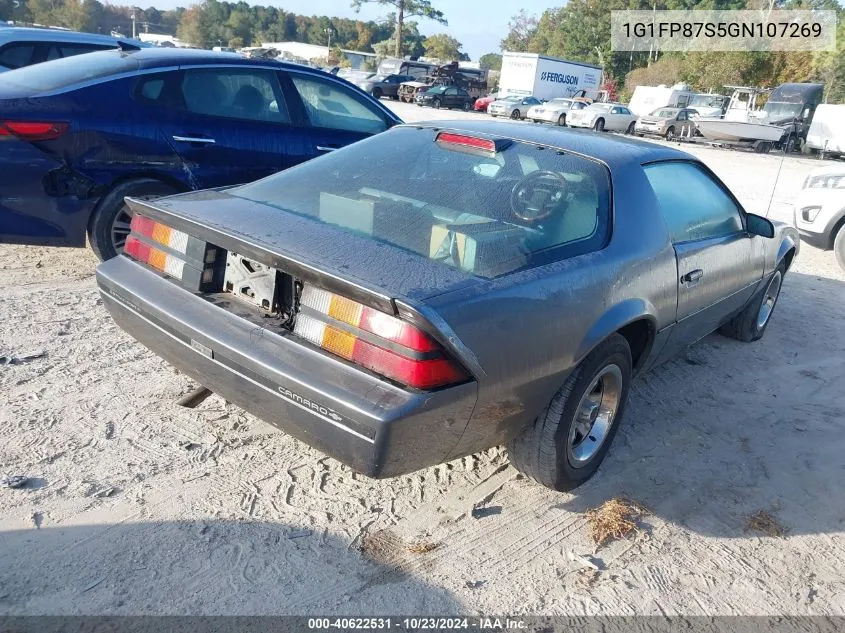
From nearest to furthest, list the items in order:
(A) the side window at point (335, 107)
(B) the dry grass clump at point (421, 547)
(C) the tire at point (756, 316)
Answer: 1. (B) the dry grass clump at point (421, 547)
2. (C) the tire at point (756, 316)
3. (A) the side window at point (335, 107)

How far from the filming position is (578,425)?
3051 mm

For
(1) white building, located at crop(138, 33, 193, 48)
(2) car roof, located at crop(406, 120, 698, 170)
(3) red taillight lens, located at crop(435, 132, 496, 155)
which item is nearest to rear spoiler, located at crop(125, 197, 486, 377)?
(3) red taillight lens, located at crop(435, 132, 496, 155)

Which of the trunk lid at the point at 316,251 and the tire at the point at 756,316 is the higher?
the trunk lid at the point at 316,251

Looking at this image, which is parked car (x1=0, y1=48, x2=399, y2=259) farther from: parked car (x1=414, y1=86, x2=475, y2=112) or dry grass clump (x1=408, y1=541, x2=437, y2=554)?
parked car (x1=414, y1=86, x2=475, y2=112)

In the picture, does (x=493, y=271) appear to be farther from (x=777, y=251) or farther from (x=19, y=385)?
(x=777, y=251)

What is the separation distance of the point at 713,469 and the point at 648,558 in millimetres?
884

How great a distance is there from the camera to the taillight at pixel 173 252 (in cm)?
273

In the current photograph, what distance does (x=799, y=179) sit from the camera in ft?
55.5

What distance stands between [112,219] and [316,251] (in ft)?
9.01

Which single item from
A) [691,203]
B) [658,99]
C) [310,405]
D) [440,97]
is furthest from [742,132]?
[310,405]

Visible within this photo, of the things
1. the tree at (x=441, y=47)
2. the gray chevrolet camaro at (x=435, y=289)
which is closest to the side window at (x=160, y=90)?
the gray chevrolet camaro at (x=435, y=289)

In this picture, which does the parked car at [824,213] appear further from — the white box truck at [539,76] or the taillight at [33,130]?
the white box truck at [539,76]

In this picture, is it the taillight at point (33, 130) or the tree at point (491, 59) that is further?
the tree at point (491, 59)

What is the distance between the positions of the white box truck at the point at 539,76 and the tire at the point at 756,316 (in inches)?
1437
